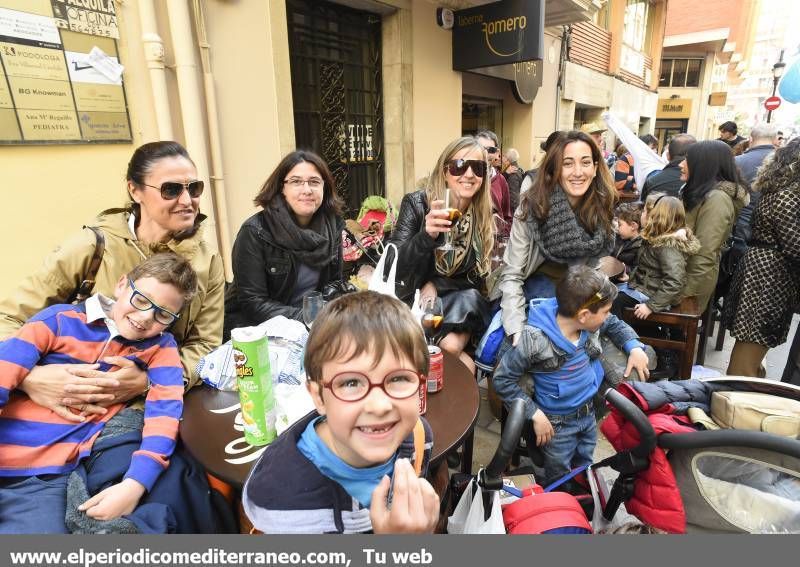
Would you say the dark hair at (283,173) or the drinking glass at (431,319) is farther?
the dark hair at (283,173)

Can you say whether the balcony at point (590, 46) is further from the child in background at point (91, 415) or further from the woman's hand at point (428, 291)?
the child in background at point (91, 415)

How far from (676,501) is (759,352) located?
249 cm

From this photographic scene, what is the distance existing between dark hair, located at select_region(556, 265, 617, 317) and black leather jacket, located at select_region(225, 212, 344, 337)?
4.62 feet

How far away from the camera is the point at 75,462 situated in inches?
57.4

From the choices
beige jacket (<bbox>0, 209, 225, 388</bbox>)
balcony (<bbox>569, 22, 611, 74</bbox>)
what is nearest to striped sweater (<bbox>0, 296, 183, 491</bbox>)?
Answer: beige jacket (<bbox>0, 209, 225, 388</bbox>)

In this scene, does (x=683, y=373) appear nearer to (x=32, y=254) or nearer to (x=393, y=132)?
(x=393, y=132)

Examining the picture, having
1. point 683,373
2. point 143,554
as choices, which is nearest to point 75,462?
point 143,554

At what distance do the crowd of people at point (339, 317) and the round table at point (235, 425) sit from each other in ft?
0.33

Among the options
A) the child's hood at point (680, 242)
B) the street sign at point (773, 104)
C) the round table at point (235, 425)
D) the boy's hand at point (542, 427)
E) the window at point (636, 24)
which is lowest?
the boy's hand at point (542, 427)

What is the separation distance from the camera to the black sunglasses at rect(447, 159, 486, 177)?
2545 mm

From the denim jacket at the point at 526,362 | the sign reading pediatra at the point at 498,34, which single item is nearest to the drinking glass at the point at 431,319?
the denim jacket at the point at 526,362

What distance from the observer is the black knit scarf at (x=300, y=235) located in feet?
8.02

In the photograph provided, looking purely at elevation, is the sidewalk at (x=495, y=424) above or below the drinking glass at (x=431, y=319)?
below

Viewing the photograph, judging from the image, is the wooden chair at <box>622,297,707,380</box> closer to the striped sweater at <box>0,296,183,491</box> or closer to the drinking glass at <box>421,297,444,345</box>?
the drinking glass at <box>421,297,444,345</box>
